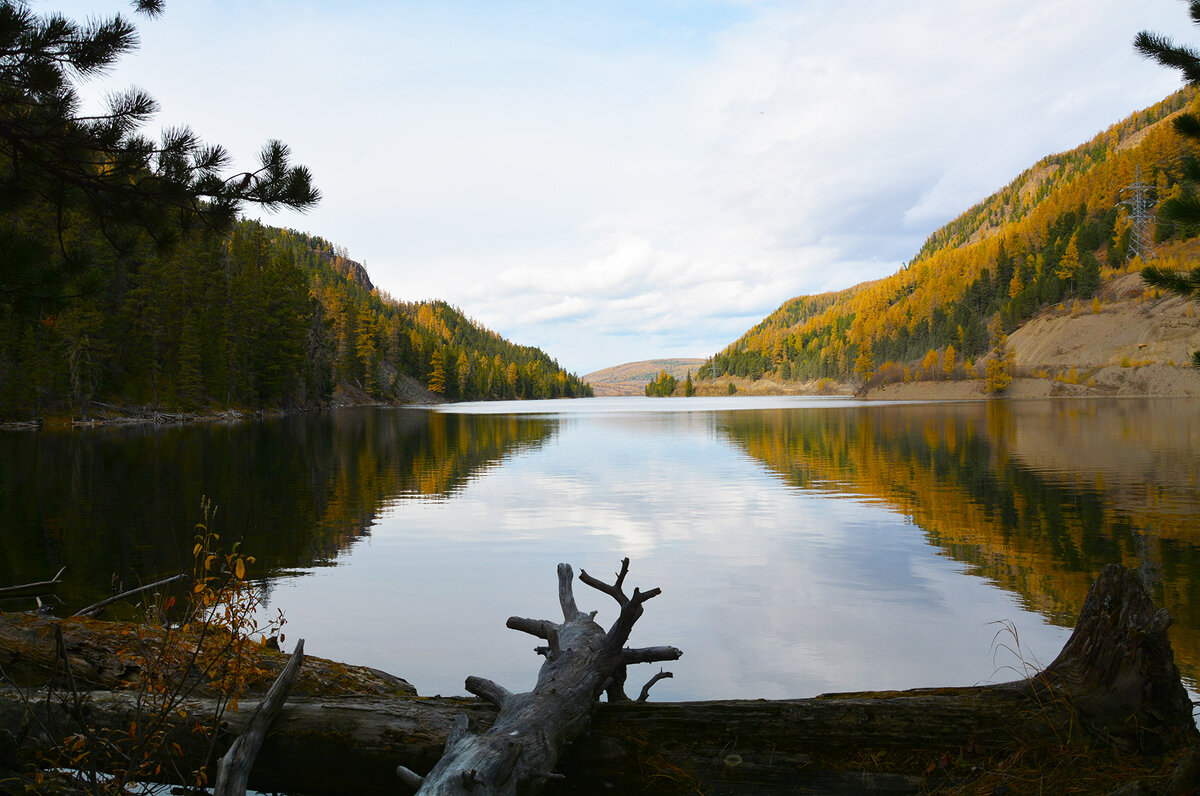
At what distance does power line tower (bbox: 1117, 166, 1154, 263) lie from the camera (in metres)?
118

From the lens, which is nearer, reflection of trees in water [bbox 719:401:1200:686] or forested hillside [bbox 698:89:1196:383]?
reflection of trees in water [bbox 719:401:1200:686]

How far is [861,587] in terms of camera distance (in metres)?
11.2

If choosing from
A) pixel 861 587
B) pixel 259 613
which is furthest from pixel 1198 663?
pixel 259 613

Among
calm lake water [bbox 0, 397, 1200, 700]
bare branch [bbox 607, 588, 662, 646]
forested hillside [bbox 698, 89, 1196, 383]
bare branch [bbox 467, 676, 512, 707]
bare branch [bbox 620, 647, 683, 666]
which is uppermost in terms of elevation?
forested hillside [bbox 698, 89, 1196, 383]

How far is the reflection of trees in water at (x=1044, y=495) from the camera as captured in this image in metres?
10.9

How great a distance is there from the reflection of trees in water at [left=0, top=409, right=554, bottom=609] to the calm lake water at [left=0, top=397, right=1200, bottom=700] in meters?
0.12

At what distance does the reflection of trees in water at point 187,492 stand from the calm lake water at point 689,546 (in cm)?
12

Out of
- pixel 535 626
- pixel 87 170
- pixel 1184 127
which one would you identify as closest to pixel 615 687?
pixel 535 626

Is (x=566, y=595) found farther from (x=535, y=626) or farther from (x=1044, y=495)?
(x=1044, y=495)

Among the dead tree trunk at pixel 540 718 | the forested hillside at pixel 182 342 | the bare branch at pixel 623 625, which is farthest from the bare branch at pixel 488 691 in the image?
the forested hillside at pixel 182 342

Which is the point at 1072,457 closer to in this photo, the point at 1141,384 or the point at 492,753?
the point at 492,753

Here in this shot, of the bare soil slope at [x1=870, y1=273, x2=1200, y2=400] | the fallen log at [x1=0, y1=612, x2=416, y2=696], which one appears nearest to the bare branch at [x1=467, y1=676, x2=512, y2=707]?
the fallen log at [x1=0, y1=612, x2=416, y2=696]

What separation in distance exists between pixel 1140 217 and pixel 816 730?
508ft

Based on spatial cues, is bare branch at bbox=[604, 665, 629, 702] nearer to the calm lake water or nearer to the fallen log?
the calm lake water
